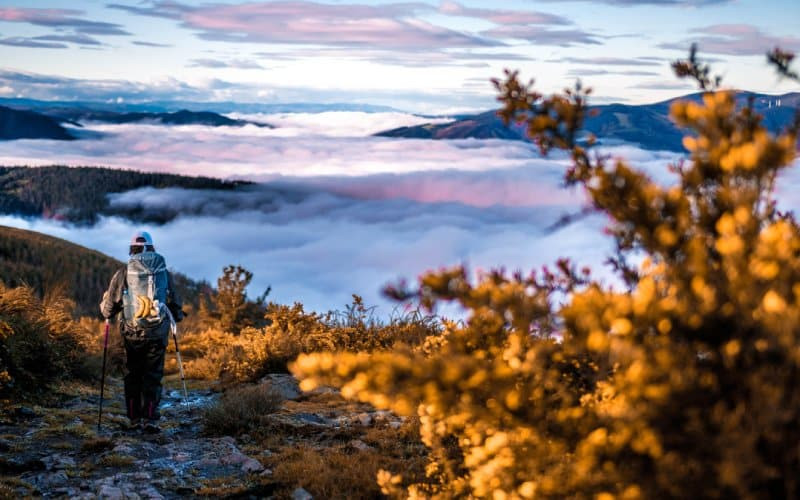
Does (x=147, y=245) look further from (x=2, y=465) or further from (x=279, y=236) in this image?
(x=279, y=236)

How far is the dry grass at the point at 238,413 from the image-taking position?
26.7 feet

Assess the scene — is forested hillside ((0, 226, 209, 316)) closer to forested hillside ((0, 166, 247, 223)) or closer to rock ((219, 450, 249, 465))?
rock ((219, 450, 249, 465))

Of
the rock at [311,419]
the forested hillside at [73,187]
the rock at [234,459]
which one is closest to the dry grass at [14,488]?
the rock at [234,459]

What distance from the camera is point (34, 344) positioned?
10445 millimetres

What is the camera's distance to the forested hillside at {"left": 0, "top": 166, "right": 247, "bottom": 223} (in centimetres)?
15288

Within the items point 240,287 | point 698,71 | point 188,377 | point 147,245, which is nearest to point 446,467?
point 698,71

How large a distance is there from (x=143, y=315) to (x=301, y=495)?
3.87m

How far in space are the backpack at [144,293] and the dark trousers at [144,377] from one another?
1.06 feet

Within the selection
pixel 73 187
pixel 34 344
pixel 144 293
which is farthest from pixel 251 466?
pixel 73 187

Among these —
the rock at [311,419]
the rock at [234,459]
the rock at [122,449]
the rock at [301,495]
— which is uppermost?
the rock at [301,495]

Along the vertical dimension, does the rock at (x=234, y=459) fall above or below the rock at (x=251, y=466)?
below

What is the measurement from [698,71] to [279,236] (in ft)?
544

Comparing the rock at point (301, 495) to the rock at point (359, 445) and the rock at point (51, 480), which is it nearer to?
the rock at point (359, 445)

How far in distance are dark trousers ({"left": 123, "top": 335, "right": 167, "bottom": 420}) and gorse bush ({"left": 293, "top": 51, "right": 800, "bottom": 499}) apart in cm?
665
